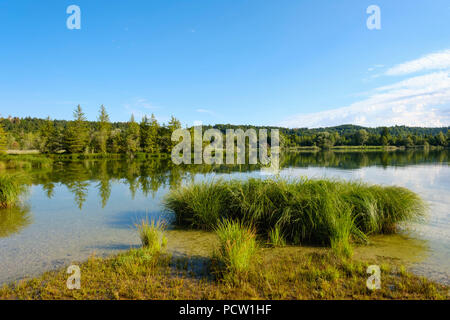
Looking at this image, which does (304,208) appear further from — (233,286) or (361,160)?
(361,160)

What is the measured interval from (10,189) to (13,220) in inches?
106

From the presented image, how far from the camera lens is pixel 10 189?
1145cm

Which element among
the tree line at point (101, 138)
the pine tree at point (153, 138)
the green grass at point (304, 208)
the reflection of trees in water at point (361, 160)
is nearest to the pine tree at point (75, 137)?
the tree line at point (101, 138)

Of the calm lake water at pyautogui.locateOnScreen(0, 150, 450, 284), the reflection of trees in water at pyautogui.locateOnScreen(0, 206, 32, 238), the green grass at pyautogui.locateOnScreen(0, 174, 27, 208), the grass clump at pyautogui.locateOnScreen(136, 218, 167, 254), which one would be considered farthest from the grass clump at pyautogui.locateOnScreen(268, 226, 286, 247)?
the green grass at pyautogui.locateOnScreen(0, 174, 27, 208)

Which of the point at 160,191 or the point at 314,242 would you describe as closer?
the point at 314,242

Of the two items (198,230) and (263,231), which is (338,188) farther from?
(198,230)

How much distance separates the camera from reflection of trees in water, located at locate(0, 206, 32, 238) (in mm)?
8493

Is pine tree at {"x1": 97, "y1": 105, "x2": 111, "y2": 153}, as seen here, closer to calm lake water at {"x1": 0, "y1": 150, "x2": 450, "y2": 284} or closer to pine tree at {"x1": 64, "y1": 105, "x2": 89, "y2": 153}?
pine tree at {"x1": 64, "y1": 105, "x2": 89, "y2": 153}

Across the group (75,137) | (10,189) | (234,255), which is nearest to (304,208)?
(234,255)

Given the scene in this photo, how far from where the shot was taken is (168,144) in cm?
7044

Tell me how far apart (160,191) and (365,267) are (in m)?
12.9

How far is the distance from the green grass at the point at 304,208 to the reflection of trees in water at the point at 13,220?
5.50 meters

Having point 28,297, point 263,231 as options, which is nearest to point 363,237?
point 263,231
